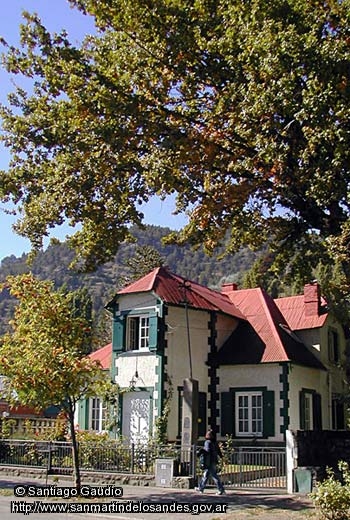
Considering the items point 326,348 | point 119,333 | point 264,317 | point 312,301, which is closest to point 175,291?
point 119,333

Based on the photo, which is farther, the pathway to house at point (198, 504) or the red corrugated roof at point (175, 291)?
the red corrugated roof at point (175, 291)

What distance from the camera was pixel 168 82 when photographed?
52.0 feet

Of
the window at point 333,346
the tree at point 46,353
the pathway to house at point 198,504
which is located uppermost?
the window at point 333,346

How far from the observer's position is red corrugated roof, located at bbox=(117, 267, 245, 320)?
2650cm

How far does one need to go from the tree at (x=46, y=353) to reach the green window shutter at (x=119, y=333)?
32.4 ft

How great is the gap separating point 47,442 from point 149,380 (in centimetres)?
558

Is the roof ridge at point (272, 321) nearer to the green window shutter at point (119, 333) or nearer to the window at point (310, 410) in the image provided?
the window at point (310, 410)

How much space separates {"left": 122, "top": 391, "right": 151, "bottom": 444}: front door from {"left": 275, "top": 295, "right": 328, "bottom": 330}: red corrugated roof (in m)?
8.11

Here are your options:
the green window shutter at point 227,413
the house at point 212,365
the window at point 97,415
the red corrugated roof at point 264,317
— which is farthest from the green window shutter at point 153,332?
the window at point 97,415

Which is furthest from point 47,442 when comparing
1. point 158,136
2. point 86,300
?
point 86,300

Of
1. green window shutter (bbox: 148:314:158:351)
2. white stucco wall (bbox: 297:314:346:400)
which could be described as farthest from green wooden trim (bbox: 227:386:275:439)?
white stucco wall (bbox: 297:314:346:400)

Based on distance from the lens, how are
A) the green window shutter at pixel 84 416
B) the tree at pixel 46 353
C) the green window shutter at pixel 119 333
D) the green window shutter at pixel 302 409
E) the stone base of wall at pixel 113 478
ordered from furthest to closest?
the green window shutter at pixel 84 416, the green window shutter at pixel 119 333, the green window shutter at pixel 302 409, the stone base of wall at pixel 113 478, the tree at pixel 46 353

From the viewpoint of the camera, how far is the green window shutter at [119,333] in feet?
87.7

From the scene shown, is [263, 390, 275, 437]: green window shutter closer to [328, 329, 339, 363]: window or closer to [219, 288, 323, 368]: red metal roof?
[219, 288, 323, 368]: red metal roof
